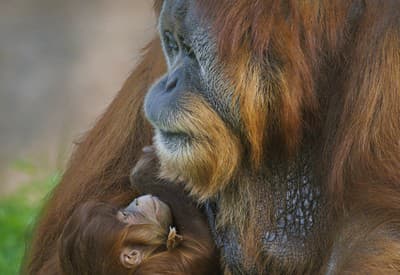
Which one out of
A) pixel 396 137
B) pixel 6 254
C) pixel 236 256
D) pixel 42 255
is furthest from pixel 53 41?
pixel 396 137

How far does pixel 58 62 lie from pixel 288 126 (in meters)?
6.23

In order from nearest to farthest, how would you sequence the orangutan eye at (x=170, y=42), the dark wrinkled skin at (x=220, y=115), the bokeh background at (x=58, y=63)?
the dark wrinkled skin at (x=220, y=115)
the orangutan eye at (x=170, y=42)
the bokeh background at (x=58, y=63)

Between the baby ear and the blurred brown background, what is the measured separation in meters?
5.02

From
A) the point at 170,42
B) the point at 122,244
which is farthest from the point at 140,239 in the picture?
the point at 170,42

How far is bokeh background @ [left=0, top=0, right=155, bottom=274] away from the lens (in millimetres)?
9578

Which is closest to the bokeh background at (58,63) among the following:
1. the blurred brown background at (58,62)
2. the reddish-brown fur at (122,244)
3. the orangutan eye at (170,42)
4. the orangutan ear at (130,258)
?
the blurred brown background at (58,62)

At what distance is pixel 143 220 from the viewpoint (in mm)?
4348

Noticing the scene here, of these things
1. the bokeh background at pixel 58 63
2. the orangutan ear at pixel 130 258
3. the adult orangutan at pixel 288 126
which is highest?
the adult orangutan at pixel 288 126

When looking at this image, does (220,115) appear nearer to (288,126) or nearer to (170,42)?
(288,126)

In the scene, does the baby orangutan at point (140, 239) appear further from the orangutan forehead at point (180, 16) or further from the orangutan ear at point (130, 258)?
the orangutan forehead at point (180, 16)

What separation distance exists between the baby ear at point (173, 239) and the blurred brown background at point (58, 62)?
16.5 feet

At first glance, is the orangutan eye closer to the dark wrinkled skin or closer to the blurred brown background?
the dark wrinkled skin

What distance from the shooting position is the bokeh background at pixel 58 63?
9578 mm

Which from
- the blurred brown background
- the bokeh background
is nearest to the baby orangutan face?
the bokeh background
